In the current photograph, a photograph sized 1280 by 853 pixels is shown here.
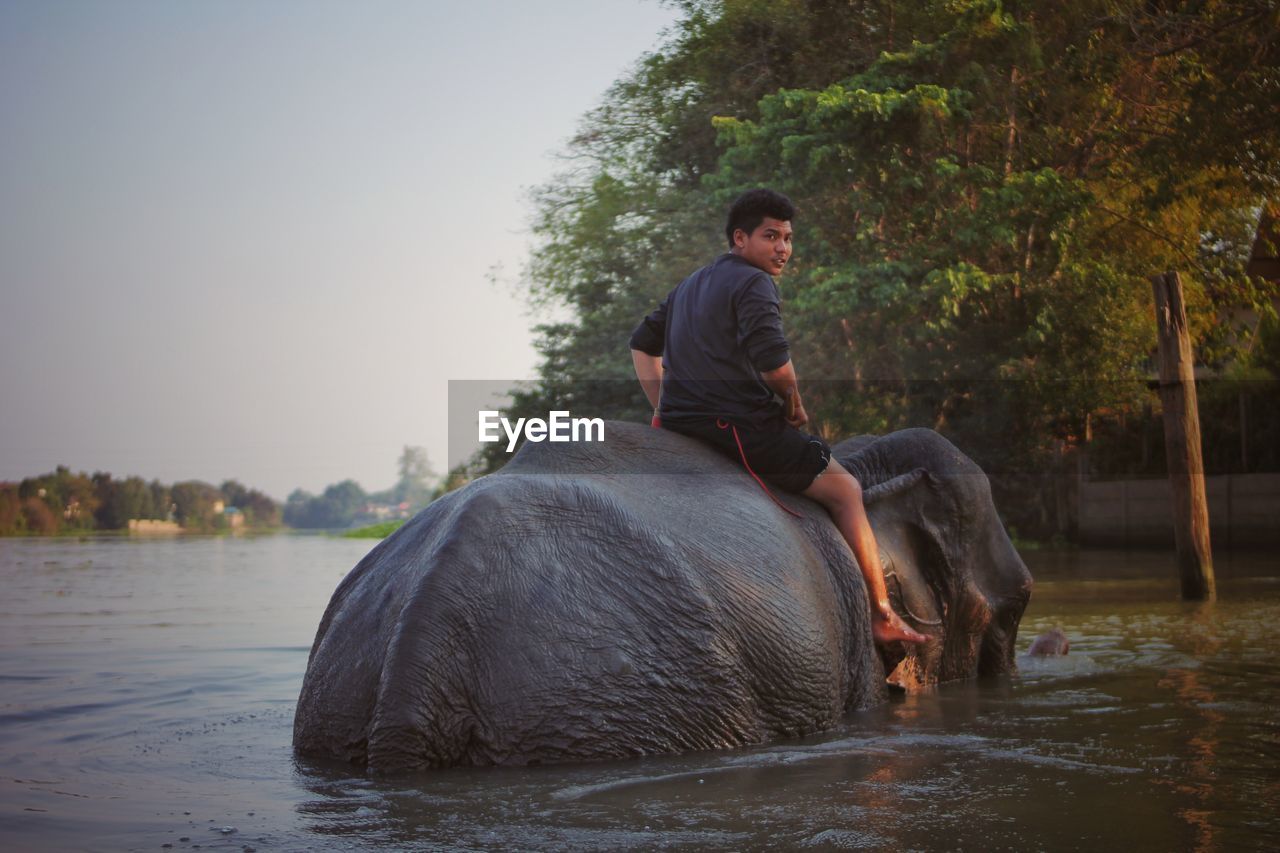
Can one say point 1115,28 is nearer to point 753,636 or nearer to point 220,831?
point 753,636

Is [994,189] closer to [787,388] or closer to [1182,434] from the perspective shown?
[1182,434]

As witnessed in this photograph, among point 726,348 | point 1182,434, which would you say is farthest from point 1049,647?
point 1182,434

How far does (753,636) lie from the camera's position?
4781mm

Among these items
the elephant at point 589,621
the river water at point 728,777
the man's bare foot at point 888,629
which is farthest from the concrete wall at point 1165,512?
the elephant at point 589,621

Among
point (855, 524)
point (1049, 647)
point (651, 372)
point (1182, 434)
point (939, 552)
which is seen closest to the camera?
point (855, 524)

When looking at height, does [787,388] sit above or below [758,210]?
below

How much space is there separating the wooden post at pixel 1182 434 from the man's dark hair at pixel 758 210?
28.5 ft

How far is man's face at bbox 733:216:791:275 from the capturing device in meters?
5.71

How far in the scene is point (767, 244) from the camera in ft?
18.8

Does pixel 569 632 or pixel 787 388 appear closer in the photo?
pixel 569 632

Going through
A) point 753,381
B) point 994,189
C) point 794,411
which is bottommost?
point 794,411

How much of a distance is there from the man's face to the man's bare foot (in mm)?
1542

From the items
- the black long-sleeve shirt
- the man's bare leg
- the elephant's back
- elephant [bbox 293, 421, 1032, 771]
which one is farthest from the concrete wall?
the elephant's back

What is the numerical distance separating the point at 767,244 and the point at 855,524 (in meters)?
1.23
